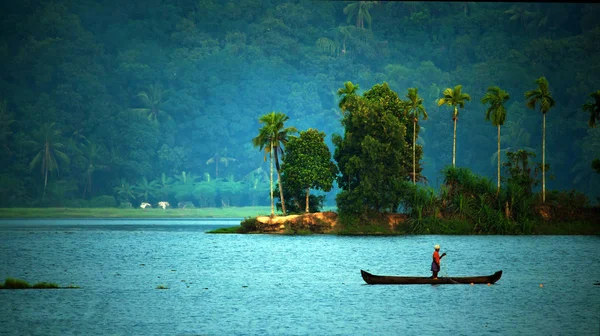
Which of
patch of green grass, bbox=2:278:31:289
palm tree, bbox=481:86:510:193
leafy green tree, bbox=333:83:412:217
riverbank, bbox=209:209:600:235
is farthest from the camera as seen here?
riverbank, bbox=209:209:600:235

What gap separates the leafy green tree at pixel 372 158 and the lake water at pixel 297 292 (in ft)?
27.5

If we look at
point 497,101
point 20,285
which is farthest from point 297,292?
point 497,101

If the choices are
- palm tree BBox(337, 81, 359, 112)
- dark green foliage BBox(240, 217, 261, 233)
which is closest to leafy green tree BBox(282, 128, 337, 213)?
palm tree BBox(337, 81, 359, 112)

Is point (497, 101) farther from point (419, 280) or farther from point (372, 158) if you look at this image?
point (419, 280)

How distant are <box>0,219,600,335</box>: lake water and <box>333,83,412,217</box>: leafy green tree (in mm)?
8390

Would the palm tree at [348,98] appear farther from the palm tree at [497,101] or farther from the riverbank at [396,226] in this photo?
the palm tree at [497,101]

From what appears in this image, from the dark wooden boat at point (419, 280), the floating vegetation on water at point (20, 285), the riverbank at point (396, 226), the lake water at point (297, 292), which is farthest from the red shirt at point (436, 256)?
the riverbank at point (396, 226)

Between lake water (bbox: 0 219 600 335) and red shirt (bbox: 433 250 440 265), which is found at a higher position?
red shirt (bbox: 433 250 440 265)

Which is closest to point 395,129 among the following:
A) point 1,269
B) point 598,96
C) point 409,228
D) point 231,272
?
point 409,228

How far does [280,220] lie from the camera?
117 m

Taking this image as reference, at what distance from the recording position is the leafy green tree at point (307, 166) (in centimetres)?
11838

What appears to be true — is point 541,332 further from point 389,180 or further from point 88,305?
point 389,180

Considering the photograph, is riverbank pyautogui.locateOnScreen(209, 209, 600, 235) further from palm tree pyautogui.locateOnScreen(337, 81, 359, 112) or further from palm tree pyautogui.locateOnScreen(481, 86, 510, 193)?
palm tree pyautogui.locateOnScreen(337, 81, 359, 112)

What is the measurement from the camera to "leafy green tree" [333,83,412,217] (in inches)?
4432
